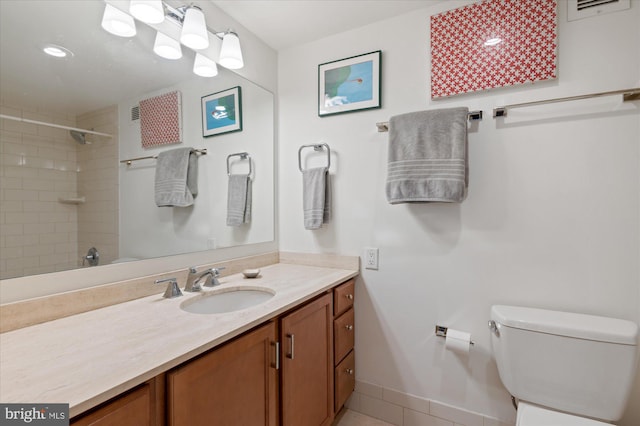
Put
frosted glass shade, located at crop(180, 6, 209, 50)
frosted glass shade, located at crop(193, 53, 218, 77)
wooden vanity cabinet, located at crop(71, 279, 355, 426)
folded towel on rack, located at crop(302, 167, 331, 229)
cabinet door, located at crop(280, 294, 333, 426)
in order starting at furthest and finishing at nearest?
folded towel on rack, located at crop(302, 167, 331, 229), frosted glass shade, located at crop(193, 53, 218, 77), frosted glass shade, located at crop(180, 6, 209, 50), cabinet door, located at crop(280, 294, 333, 426), wooden vanity cabinet, located at crop(71, 279, 355, 426)

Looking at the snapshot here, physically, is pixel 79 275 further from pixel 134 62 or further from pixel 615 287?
pixel 615 287

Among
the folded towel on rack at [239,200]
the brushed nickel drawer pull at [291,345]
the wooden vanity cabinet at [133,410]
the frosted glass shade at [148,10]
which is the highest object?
the frosted glass shade at [148,10]

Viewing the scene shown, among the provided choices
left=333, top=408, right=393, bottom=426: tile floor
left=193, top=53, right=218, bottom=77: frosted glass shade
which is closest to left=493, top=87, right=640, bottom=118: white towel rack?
left=193, top=53, right=218, bottom=77: frosted glass shade

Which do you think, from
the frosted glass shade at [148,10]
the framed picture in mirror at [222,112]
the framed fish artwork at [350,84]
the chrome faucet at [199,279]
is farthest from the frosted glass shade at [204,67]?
the chrome faucet at [199,279]

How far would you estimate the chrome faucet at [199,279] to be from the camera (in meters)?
1.34

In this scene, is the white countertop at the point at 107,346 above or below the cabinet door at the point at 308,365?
above

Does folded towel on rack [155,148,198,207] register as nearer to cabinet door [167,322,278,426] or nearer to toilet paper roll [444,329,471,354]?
cabinet door [167,322,278,426]

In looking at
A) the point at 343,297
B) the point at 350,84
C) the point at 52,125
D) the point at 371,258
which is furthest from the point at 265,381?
the point at 350,84

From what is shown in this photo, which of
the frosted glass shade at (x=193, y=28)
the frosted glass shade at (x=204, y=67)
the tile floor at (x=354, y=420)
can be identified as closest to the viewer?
the frosted glass shade at (x=193, y=28)

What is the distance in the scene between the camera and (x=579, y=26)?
1.33 meters

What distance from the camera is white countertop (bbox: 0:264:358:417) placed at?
0.61 m

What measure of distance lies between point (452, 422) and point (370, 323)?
0.64 meters

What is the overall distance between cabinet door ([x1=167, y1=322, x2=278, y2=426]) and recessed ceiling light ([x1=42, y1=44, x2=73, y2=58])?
1165 millimetres

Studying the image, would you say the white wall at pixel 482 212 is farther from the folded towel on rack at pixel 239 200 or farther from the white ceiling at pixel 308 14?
the folded towel on rack at pixel 239 200
